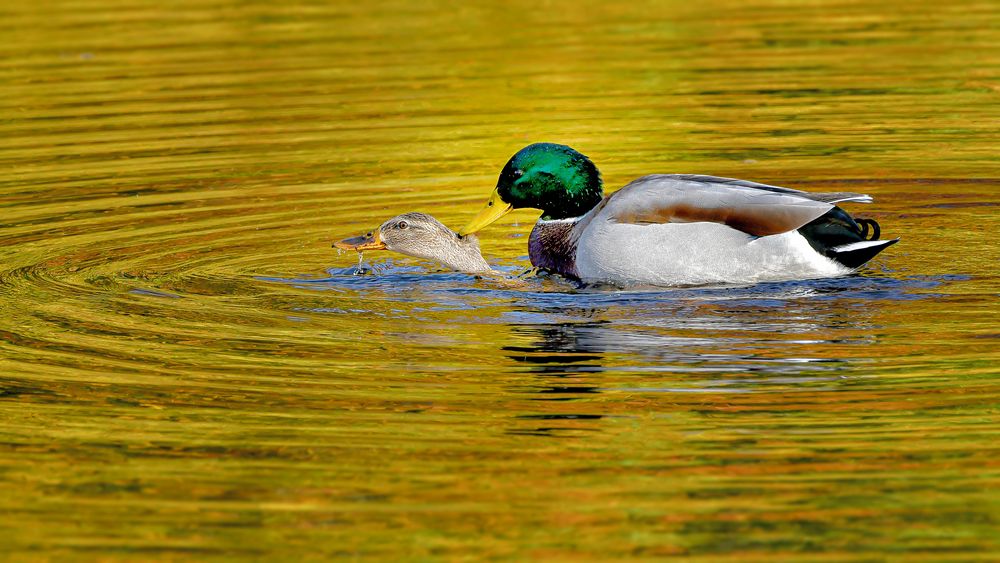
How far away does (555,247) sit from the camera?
10289 millimetres

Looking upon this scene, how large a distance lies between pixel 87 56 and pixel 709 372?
13.0 m

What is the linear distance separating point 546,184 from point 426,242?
35.5 inches

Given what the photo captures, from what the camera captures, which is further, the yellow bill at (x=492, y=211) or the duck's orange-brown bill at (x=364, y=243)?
the yellow bill at (x=492, y=211)

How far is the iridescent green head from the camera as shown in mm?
10516

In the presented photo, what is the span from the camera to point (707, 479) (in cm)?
604

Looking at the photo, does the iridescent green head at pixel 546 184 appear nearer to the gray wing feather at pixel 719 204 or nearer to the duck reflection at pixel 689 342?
the gray wing feather at pixel 719 204

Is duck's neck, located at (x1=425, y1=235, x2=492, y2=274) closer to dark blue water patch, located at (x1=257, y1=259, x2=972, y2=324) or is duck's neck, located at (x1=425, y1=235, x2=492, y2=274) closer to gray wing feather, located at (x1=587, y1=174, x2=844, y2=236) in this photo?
dark blue water patch, located at (x1=257, y1=259, x2=972, y2=324)

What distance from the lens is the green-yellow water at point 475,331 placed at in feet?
19.2

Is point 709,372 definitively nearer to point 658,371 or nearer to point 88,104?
point 658,371

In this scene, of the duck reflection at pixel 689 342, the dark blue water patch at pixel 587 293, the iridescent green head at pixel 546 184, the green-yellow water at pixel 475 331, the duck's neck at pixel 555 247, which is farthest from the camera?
the iridescent green head at pixel 546 184

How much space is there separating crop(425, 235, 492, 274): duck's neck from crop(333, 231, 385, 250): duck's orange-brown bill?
357 millimetres

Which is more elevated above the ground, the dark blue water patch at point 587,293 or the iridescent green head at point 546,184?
the iridescent green head at point 546,184

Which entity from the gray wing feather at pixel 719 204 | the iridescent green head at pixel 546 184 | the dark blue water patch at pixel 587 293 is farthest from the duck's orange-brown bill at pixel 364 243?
the gray wing feather at pixel 719 204

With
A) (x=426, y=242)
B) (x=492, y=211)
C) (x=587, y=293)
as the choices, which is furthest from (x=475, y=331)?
(x=492, y=211)
